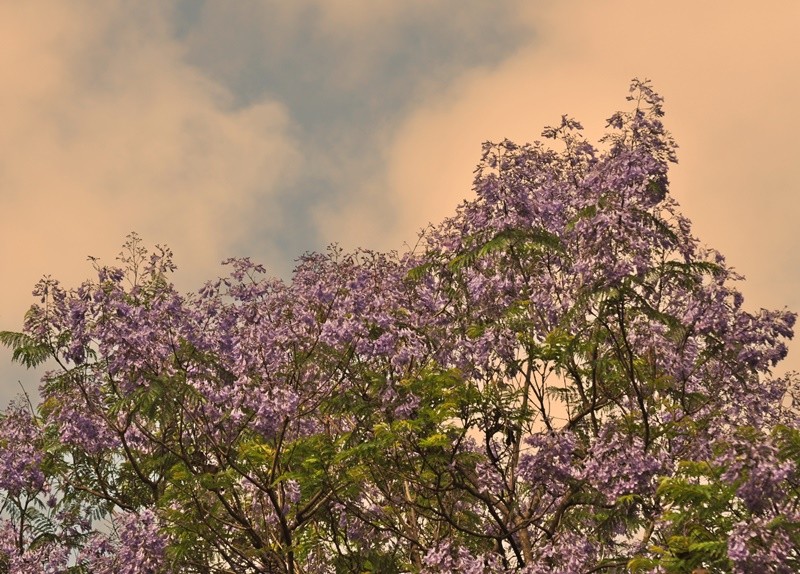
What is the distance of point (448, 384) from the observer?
14.1 metres

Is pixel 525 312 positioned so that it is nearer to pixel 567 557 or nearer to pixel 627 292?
pixel 627 292

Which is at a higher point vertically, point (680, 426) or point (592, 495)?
point (680, 426)

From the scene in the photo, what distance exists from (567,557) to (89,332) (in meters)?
7.82

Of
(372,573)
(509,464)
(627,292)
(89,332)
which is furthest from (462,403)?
(89,332)

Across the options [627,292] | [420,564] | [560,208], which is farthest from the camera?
[560,208]

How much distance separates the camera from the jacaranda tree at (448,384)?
542 inches

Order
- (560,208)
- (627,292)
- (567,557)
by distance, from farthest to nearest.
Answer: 1. (560,208)
2. (567,557)
3. (627,292)

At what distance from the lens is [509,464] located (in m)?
15.3

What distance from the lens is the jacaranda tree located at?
1376 centimetres

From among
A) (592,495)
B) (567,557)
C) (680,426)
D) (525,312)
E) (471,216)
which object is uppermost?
(471,216)

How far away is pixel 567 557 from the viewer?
13.6 metres

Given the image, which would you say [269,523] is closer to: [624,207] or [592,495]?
[592,495]

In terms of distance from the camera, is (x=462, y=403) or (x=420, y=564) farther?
(x=420, y=564)

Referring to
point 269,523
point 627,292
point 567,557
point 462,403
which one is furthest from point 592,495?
point 269,523
